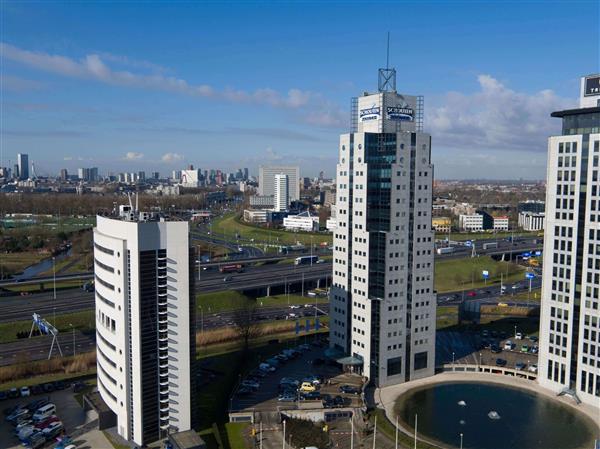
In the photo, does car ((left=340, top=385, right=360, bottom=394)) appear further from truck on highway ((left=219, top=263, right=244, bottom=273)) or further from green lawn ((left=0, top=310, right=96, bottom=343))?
truck on highway ((left=219, top=263, right=244, bottom=273))

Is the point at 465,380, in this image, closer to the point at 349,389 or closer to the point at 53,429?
the point at 349,389

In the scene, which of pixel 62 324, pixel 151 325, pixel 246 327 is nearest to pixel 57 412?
pixel 151 325

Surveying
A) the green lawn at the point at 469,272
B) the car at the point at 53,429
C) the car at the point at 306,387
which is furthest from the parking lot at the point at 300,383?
the green lawn at the point at 469,272

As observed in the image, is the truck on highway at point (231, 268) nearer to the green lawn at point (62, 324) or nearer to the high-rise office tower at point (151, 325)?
the green lawn at point (62, 324)

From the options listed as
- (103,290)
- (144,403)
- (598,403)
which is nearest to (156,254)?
(103,290)

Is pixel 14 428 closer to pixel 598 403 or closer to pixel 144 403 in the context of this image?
pixel 144 403

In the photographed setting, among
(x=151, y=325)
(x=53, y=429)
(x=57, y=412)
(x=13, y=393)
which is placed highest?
(x=151, y=325)
